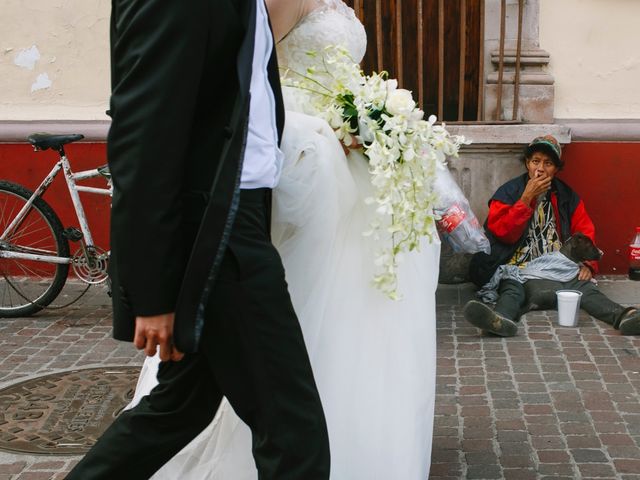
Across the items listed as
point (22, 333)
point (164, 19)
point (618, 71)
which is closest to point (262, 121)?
point (164, 19)

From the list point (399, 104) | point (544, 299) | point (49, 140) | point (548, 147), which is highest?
point (399, 104)

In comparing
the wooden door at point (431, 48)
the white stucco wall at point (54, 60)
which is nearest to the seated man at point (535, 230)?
the wooden door at point (431, 48)

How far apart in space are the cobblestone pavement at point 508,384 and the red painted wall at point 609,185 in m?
0.33

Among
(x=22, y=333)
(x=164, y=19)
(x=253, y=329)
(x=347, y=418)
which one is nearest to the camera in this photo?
(x=164, y=19)

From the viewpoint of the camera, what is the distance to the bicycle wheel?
256 inches

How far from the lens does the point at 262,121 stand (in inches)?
110

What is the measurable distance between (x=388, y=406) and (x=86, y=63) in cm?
449

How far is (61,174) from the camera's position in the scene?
7.11 meters

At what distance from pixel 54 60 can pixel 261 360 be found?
5.08 meters

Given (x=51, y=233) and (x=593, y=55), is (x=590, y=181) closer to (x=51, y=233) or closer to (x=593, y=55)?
(x=593, y=55)

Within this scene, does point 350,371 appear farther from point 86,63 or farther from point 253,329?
point 86,63

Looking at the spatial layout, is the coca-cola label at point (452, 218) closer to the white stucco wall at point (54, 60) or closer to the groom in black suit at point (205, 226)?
the white stucco wall at point (54, 60)

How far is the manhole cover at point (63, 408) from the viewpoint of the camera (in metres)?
4.42

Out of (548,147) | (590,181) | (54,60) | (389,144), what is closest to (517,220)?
(548,147)
